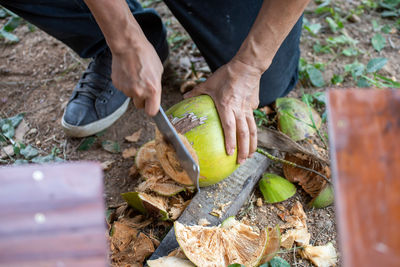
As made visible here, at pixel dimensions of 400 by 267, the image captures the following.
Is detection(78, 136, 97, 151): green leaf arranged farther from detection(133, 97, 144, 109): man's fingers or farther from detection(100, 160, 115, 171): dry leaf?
detection(133, 97, 144, 109): man's fingers

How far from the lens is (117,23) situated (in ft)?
5.02

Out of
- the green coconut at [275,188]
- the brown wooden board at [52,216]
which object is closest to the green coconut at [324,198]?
the green coconut at [275,188]

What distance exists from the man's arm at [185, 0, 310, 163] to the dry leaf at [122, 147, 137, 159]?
28.0 inches

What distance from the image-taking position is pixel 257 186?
6.52 ft

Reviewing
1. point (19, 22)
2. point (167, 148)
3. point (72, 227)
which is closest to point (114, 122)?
point (167, 148)

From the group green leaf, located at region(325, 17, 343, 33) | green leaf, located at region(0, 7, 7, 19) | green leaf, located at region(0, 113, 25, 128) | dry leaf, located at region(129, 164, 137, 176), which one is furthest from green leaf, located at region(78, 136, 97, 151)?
green leaf, located at region(325, 17, 343, 33)

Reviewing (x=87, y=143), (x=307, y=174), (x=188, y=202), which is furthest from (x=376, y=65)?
(x=87, y=143)

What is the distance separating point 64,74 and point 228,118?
192 centimetres

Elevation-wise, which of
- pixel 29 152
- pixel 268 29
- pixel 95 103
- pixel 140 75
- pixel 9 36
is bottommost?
pixel 29 152

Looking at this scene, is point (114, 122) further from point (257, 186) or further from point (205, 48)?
point (257, 186)

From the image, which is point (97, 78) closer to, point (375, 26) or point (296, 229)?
point (296, 229)

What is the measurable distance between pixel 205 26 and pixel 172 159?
0.99m

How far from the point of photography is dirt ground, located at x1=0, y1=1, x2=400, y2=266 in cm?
190

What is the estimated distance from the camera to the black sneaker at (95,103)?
2369 millimetres
